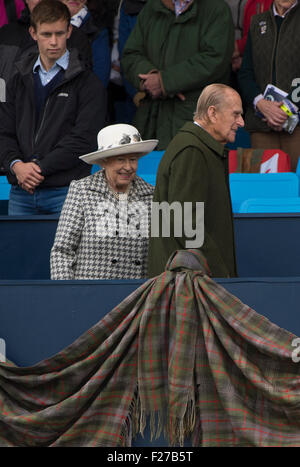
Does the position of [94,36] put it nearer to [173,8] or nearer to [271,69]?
[173,8]

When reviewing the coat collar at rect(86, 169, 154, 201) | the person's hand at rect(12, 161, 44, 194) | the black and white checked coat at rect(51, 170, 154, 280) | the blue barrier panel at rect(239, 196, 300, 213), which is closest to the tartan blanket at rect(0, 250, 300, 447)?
the black and white checked coat at rect(51, 170, 154, 280)

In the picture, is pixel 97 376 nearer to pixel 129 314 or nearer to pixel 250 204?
pixel 129 314

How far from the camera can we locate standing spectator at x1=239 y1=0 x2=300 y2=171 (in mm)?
6277

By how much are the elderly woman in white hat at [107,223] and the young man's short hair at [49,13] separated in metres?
1.06

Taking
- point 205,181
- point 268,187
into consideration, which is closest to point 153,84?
point 268,187

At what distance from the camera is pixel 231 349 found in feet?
11.4

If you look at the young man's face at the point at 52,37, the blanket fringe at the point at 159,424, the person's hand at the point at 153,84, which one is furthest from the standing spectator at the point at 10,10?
the blanket fringe at the point at 159,424

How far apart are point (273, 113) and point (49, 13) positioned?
1897 millimetres

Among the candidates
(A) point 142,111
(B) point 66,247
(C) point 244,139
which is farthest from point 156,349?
(C) point 244,139

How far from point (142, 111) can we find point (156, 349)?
342cm

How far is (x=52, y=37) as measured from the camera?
5.17m

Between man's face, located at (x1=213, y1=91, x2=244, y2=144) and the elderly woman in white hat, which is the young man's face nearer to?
the elderly woman in white hat

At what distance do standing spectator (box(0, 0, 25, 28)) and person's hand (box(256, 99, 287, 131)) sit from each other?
2354 millimetres

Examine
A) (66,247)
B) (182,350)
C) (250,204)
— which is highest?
(250,204)
